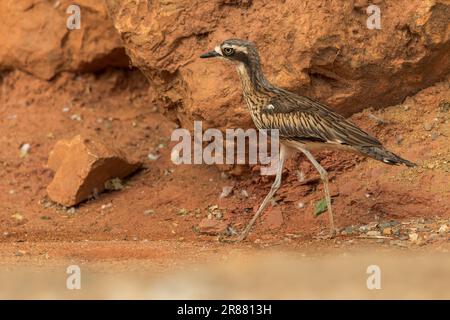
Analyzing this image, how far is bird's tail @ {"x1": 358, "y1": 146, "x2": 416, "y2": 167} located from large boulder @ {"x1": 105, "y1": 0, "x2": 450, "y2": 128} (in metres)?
1.10

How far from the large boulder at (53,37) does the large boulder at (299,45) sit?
171cm

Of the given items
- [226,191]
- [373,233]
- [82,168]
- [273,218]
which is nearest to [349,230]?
[373,233]

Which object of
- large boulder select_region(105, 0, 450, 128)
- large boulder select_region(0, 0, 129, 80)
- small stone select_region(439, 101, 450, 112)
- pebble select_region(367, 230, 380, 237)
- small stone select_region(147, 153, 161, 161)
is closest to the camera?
pebble select_region(367, 230, 380, 237)

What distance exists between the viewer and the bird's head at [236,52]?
27.3ft

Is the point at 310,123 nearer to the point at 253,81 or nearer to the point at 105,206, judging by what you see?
the point at 253,81

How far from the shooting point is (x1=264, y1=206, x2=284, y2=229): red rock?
9016 millimetres

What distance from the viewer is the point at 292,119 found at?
8.20 meters

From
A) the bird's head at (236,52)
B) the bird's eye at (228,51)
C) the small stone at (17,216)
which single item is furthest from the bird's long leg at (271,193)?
the small stone at (17,216)

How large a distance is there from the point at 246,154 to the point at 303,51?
1248 mm

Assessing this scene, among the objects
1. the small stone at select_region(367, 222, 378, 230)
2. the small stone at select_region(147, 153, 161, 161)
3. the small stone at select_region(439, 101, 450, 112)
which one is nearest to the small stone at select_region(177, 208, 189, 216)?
the small stone at select_region(147, 153, 161, 161)

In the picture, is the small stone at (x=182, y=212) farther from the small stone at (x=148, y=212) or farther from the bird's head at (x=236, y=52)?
the bird's head at (x=236, y=52)

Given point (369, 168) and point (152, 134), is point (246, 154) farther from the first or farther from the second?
point (152, 134)

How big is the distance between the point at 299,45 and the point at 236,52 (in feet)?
2.47

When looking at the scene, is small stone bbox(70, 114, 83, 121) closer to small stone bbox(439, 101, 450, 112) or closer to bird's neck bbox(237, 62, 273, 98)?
bird's neck bbox(237, 62, 273, 98)
